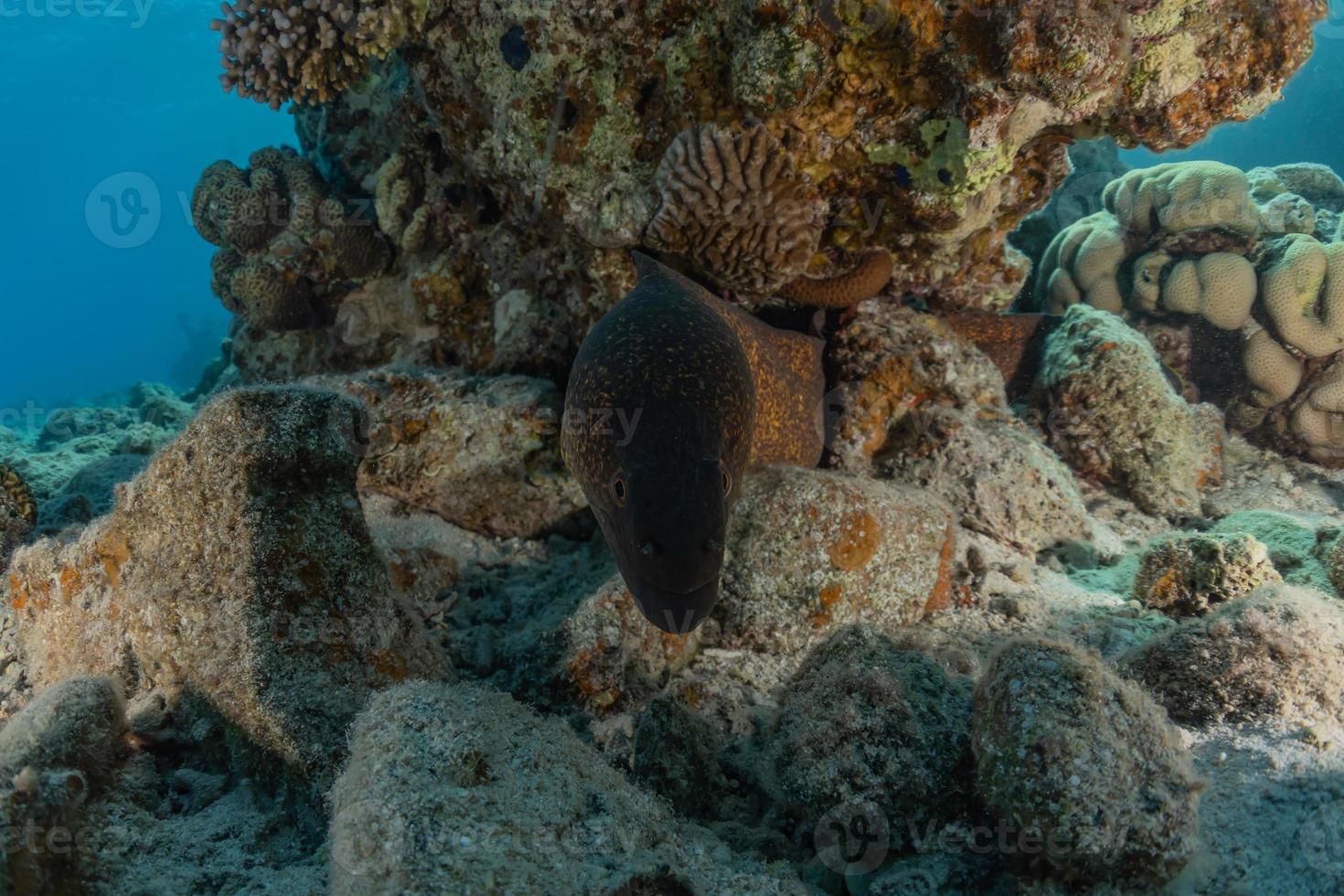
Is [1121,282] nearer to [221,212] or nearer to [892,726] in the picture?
[892,726]

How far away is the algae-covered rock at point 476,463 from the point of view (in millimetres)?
4367

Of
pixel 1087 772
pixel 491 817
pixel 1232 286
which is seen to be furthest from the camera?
pixel 1232 286

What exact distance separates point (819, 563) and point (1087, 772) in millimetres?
1778

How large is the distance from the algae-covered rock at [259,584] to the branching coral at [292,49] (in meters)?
3.77

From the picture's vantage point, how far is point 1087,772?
5.55 ft

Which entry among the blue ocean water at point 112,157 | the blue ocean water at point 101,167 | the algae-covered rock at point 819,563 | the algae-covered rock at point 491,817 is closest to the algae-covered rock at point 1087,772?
the algae-covered rock at point 491,817

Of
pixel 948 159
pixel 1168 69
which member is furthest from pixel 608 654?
pixel 1168 69

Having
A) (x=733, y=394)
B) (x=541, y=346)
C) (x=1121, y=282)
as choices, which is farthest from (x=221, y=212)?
(x=1121, y=282)

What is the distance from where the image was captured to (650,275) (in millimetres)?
4129

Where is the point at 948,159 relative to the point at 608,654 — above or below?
above

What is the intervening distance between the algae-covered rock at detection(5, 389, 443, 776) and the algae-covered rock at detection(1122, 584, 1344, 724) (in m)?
3.01

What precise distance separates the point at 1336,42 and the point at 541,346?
165 ft

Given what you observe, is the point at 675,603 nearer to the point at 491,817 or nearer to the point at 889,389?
the point at 491,817

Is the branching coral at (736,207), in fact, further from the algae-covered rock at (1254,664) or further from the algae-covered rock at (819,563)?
the algae-covered rock at (1254,664)
